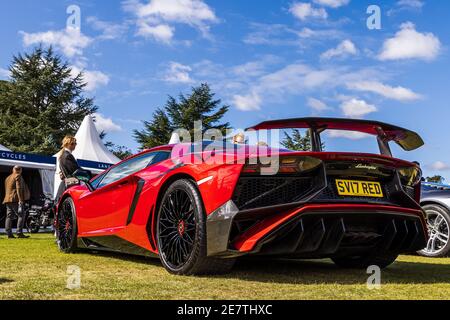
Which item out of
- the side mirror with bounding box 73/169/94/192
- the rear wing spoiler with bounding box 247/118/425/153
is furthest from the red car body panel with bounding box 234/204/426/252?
the side mirror with bounding box 73/169/94/192

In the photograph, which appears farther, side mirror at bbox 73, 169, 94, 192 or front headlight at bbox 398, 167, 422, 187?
side mirror at bbox 73, 169, 94, 192

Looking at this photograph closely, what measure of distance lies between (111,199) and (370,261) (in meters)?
2.64

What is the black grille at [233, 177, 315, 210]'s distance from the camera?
3.73 meters

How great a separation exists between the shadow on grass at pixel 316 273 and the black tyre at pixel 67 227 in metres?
0.87

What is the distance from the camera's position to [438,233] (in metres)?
7.30

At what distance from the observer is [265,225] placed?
145 inches

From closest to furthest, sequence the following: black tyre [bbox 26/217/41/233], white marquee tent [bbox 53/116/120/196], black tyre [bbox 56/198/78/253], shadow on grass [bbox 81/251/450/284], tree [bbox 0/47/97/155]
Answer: shadow on grass [bbox 81/251/450/284] → black tyre [bbox 56/198/78/253] → black tyre [bbox 26/217/41/233] → white marquee tent [bbox 53/116/120/196] → tree [bbox 0/47/97/155]

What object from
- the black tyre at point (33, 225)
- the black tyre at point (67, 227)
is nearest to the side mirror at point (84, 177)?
the black tyre at point (67, 227)

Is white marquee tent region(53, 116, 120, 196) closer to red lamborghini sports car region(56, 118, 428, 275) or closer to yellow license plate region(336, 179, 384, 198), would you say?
red lamborghini sports car region(56, 118, 428, 275)

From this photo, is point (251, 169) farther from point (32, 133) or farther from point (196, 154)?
point (32, 133)

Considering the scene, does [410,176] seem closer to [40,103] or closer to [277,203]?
[277,203]

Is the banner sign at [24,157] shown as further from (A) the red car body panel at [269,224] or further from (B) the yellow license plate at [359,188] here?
(B) the yellow license plate at [359,188]

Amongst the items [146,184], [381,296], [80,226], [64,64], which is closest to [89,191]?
[80,226]

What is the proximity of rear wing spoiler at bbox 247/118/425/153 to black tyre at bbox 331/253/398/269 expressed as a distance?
1.07 m
